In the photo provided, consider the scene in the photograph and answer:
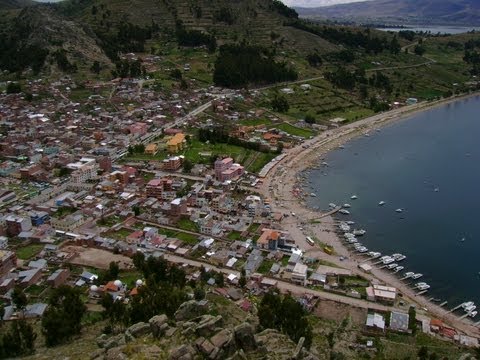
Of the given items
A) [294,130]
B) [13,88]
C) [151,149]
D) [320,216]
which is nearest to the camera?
A: [320,216]

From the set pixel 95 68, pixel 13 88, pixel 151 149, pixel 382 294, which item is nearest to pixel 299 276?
pixel 382 294

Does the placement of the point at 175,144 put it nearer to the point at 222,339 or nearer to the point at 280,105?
the point at 280,105

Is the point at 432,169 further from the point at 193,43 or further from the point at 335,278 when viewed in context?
the point at 193,43

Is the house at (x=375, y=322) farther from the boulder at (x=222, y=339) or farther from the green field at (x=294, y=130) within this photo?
the green field at (x=294, y=130)

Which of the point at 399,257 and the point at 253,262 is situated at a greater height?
the point at 253,262

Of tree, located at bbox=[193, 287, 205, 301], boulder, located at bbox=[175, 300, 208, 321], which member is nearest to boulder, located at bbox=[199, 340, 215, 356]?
boulder, located at bbox=[175, 300, 208, 321]

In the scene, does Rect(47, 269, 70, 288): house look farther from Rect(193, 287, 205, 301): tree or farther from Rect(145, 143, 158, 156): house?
Rect(145, 143, 158, 156): house
